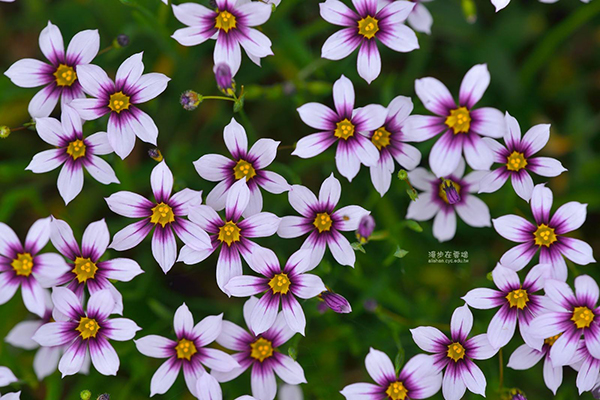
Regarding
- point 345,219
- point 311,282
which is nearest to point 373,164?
point 345,219

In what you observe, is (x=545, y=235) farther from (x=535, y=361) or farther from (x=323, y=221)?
(x=323, y=221)

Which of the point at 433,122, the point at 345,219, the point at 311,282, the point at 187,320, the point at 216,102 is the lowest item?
the point at 187,320

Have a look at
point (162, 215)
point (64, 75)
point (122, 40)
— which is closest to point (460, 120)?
point (162, 215)

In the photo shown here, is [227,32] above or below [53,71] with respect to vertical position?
above

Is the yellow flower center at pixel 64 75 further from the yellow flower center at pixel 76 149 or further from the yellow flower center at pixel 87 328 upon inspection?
the yellow flower center at pixel 87 328

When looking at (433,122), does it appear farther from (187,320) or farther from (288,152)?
(288,152)

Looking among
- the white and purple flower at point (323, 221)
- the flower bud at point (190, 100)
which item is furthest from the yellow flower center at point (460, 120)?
the flower bud at point (190, 100)
